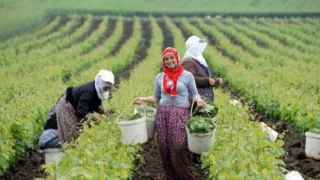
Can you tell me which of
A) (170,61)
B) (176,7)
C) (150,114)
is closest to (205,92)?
(150,114)

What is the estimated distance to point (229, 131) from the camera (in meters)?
6.71

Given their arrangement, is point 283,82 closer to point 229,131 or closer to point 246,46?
point 229,131

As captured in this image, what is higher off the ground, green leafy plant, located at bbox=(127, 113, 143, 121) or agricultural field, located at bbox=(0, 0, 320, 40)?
agricultural field, located at bbox=(0, 0, 320, 40)

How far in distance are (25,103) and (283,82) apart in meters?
7.23

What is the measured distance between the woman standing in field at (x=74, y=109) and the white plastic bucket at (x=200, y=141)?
140 centimetres

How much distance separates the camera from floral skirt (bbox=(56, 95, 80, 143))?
24.3 feet

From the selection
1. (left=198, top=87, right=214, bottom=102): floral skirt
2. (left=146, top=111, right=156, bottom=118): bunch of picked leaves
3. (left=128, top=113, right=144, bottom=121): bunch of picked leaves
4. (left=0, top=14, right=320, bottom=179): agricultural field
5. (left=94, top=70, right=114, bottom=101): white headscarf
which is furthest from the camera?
(left=198, top=87, right=214, bottom=102): floral skirt

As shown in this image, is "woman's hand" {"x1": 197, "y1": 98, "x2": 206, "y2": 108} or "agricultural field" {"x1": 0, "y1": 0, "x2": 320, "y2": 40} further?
"agricultural field" {"x1": 0, "y1": 0, "x2": 320, "y2": 40}

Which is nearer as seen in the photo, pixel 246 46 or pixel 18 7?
pixel 246 46

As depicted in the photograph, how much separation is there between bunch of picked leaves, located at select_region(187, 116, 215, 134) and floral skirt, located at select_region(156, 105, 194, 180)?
30 centimetres

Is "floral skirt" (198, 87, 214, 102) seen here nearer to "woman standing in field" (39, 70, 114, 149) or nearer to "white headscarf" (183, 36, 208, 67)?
"white headscarf" (183, 36, 208, 67)

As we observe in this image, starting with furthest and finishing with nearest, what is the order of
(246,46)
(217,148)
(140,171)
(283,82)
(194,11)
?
(194,11) → (246,46) → (283,82) → (140,171) → (217,148)

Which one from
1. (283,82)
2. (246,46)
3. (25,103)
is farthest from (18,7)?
(25,103)

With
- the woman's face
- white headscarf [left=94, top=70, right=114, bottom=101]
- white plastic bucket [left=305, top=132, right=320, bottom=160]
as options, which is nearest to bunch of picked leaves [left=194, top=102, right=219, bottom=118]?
the woman's face
